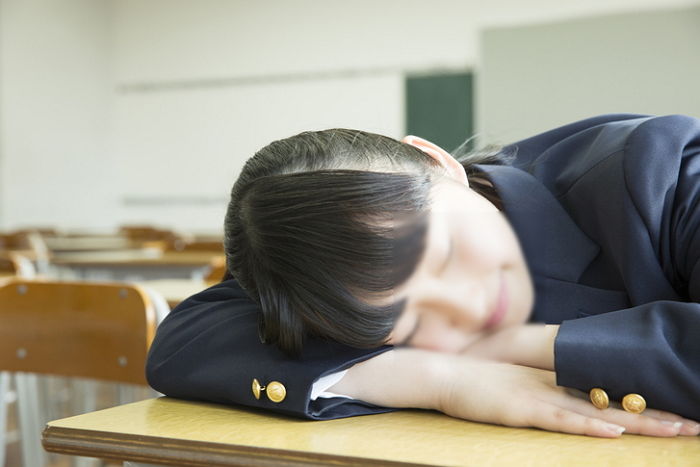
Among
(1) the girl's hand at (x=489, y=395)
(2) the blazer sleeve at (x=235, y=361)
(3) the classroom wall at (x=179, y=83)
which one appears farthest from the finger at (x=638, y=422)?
(3) the classroom wall at (x=179, y=83)

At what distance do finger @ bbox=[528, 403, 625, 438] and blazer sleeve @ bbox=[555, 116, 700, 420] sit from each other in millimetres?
22

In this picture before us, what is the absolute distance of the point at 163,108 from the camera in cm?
789

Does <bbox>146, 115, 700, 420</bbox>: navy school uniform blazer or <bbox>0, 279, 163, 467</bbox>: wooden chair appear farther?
<bbox>0, 279, 163, 467</bbox>: wooden chair

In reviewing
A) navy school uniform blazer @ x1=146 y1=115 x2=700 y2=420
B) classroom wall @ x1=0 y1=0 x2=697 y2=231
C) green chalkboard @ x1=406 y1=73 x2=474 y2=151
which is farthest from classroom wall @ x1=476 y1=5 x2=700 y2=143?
classroom wall @ x1=0 y1=0 x2=697 y2=231

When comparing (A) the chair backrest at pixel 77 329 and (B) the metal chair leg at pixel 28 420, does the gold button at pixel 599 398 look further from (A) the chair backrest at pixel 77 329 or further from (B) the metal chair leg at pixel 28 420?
(B) the metal chair leg at pixel 28 420

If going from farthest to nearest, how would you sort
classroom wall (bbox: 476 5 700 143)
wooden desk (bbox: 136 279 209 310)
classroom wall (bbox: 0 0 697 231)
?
1. classroom wall (bbox: 0 0 697 231)
2. wooden desk (bbox: 136 279 209 310)
3. classroom wall (bbox: 476 5 700 143)

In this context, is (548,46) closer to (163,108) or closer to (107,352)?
(107,352)

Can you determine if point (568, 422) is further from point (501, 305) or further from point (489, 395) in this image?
point (501, 305)

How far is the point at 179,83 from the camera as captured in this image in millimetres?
7805

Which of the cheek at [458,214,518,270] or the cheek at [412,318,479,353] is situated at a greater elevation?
the cheek at [458,214,518,270]

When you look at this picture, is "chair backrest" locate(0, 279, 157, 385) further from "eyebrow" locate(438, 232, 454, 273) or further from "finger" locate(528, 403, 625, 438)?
"eyebrow" locate(438, 232, 454, 273)

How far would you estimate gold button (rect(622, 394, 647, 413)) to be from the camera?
0.57 meters

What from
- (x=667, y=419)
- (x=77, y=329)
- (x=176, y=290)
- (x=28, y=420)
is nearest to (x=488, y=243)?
(x=667, y=419)

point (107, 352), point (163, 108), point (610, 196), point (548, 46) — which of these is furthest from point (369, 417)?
point (163, 108)
